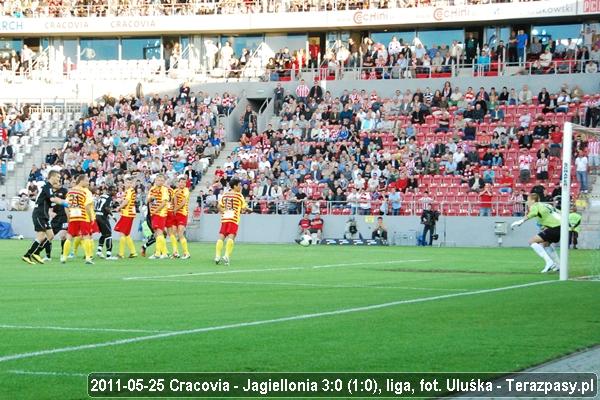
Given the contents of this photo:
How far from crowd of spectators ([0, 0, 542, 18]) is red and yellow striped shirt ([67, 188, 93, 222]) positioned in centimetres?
3064

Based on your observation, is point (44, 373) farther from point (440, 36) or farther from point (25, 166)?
point (440, 36)

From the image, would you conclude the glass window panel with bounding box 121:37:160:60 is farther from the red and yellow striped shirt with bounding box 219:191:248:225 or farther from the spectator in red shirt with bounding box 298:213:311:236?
the red and yellow striped shirt with bounding box 219:191:248:225

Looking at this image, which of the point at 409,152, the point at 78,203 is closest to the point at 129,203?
the point at 78,203

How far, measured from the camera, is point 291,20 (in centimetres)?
5581

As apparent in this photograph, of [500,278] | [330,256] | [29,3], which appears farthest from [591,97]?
[29,3]

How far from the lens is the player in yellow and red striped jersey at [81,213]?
25.5 meters

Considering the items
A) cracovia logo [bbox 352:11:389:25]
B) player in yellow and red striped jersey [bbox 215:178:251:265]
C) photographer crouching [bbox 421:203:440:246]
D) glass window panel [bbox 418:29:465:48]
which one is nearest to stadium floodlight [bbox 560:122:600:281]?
player in yellow and red striped jersey [bbox 215:178:251:265]

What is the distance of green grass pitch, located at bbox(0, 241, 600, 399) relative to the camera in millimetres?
9930

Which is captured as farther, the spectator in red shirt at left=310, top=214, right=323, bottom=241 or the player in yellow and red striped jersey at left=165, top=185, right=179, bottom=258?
the spectator in red shirt at left=310, top=214, right=323, bottom=241

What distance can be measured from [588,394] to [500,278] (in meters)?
13.4

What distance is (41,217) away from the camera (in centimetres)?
2477

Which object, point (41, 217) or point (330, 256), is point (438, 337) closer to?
point (41, 217)

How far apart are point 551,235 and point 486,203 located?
54.1 feet

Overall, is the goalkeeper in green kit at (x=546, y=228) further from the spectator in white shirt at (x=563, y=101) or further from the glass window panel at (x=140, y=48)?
the glass window panel at (x=140, y=48)
